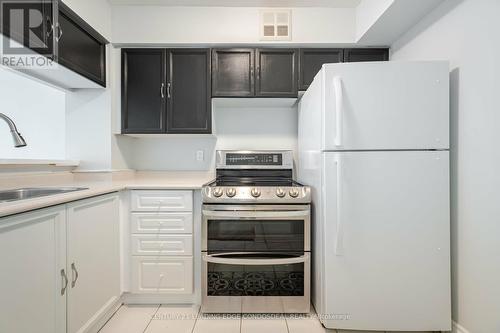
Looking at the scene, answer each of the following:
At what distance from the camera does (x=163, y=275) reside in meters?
2.05

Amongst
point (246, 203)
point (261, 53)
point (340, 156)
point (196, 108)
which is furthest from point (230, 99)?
point (340, 156)

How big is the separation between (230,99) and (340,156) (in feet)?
3.96

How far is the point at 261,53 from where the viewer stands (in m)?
2.40

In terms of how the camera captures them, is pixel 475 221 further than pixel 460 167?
No

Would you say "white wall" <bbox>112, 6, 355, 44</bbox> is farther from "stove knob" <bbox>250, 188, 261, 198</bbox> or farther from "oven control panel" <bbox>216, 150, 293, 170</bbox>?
"stove knob" <bbox>250, 188, 261, 198</bbox>

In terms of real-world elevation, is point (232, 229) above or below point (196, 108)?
below

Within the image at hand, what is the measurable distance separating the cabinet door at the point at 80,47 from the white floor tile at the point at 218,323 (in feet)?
6.36

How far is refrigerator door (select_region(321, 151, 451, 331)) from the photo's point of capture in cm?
165

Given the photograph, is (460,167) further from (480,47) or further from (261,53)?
(261,53)

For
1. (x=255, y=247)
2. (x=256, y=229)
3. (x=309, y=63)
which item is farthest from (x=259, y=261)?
(x=309, y=63)

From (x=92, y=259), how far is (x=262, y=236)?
108 centimetres

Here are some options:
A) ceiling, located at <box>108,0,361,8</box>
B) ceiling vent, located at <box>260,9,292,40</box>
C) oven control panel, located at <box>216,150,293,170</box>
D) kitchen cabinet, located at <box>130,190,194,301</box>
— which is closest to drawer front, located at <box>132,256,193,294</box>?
kitchen cabinet, located at <box>130,190,194,301</box>

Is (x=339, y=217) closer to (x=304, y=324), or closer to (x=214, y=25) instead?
(x=304, y=324)

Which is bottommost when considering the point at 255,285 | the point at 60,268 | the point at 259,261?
the point at 255,285
